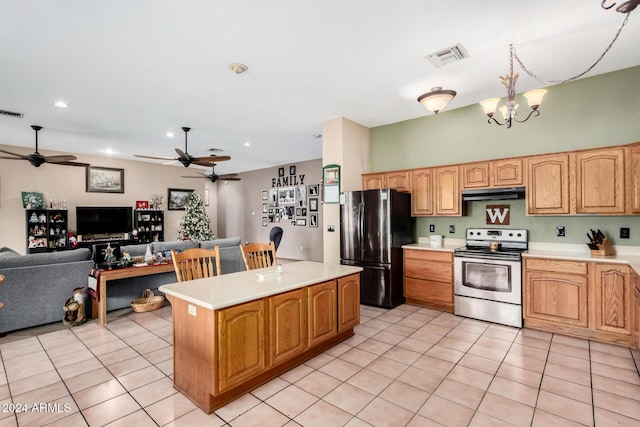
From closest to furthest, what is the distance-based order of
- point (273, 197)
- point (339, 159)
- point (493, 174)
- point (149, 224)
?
A: 1. point (493, 174)
2. point (339, 159)
3. point (149, 224)
4. point (273, 197)

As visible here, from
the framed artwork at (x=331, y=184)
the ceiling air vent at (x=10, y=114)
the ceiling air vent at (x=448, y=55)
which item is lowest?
the framed artwork at (x=331, y=184)

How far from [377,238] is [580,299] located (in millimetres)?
2343

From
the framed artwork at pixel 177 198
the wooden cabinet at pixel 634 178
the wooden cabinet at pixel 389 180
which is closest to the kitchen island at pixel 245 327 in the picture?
the wooden cabinet at pixel 389 180

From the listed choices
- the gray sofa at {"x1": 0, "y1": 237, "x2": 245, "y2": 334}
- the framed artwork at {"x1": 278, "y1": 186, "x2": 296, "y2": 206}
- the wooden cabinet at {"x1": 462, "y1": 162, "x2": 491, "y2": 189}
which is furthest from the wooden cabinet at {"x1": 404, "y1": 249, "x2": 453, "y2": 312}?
the framed artwork at {"x1": 278, "y1": 186, "x2": 296, "y2": 206}

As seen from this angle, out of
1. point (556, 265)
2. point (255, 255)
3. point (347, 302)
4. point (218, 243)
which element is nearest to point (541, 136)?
point (556, 265)

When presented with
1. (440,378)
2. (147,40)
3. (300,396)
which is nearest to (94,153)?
(147,40)

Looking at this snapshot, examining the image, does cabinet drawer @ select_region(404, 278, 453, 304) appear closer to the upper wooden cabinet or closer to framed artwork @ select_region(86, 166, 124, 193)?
the upper wooden cabinet

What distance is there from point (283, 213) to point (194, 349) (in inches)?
281

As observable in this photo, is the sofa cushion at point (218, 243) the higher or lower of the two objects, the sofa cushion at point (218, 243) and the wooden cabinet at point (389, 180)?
the lower

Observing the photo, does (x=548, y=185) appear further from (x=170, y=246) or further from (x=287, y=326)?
(x=170, y=246)

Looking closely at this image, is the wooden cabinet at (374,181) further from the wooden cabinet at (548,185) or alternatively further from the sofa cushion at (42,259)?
the sofa cushion at (42,259)

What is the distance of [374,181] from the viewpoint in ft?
16.6

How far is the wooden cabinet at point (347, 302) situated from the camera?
3062mm

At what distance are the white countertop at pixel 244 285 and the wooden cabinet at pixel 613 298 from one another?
2.52m
